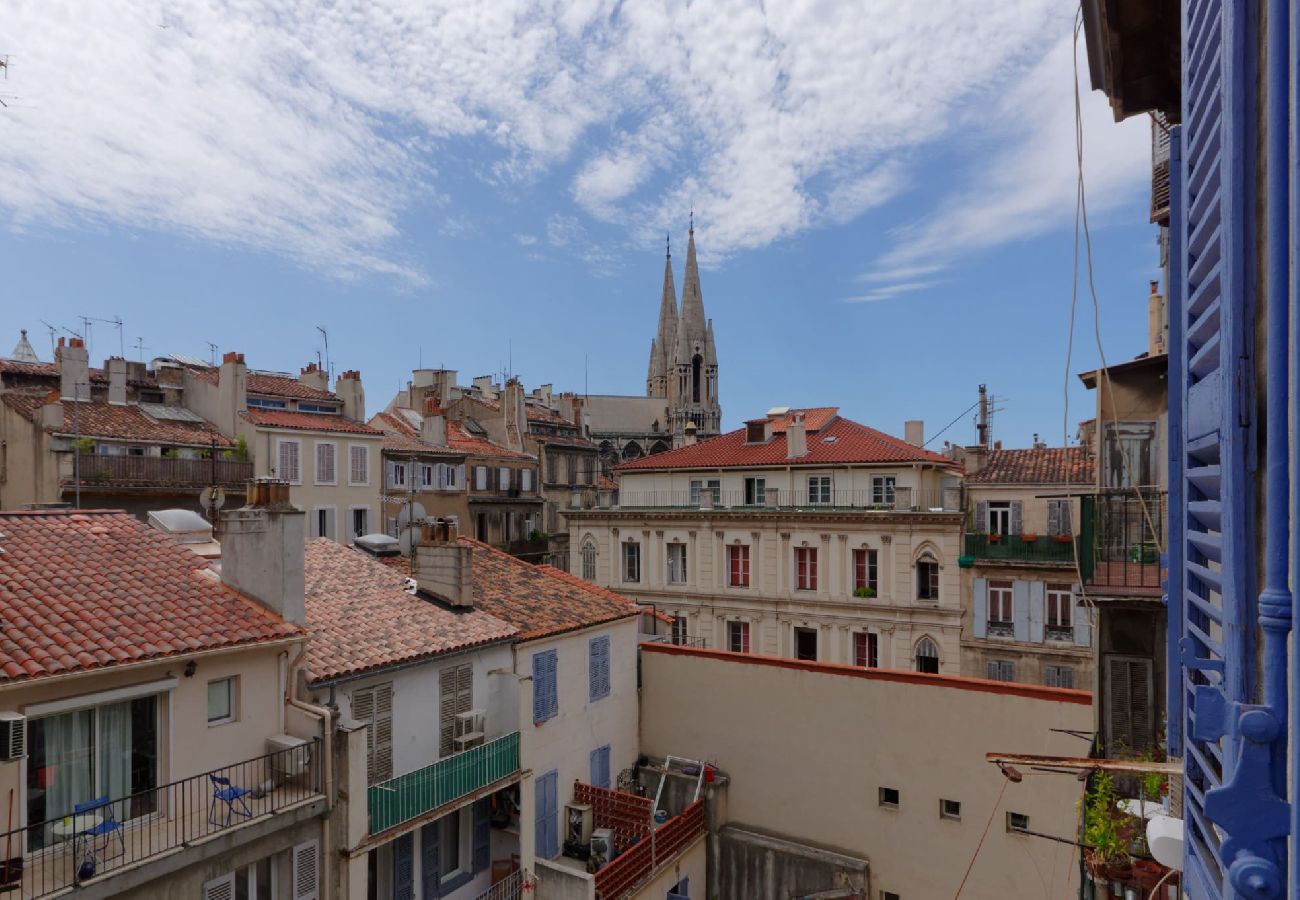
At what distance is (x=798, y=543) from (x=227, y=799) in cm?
2479

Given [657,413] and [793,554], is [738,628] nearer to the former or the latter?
[793,554]

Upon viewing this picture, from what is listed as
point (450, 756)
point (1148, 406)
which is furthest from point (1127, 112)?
point (450, 756)

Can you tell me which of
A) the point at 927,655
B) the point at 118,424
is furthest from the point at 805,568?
the point at 118,424

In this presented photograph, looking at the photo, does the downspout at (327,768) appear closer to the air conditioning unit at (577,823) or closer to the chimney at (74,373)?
the air conditioning unit at (577,823)

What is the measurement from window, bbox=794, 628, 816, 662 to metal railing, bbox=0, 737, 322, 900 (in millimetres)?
23326

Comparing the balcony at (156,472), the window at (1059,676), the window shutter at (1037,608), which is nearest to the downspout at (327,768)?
the balcony at (156,472)

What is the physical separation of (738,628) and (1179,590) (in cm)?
3092

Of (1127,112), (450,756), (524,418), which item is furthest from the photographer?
(524,418)

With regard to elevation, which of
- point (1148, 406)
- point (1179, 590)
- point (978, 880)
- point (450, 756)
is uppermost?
point (1148, 406)

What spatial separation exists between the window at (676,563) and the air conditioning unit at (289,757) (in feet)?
79.0

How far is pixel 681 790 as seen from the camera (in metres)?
20.7

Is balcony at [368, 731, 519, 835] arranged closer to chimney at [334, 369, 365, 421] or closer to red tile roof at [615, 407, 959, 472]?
red tile roof at [615, 407, 959, 472]

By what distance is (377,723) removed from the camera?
14312 mm

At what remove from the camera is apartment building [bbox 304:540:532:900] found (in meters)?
13.2
